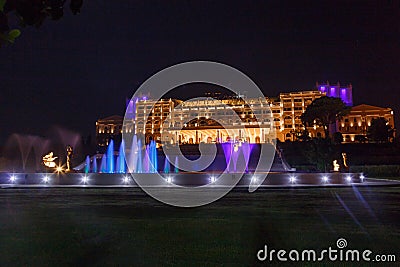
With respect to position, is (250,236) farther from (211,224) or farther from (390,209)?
(390,209)

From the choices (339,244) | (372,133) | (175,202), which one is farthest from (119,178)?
(372,133)

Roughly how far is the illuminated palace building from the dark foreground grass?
256ft

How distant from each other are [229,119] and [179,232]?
9280 cm

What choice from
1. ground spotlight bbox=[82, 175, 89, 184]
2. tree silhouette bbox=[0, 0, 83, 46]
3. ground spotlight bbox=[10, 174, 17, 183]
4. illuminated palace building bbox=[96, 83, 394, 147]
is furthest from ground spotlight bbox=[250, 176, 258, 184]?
illuminated palace building bbox=[96, 83, 394, 147]

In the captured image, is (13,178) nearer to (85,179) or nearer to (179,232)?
(85,179)

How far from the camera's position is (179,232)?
24.7 feet

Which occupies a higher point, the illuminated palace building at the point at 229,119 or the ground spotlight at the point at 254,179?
the illuminated palace building at the point at 229,119

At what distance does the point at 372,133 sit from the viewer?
7031cm

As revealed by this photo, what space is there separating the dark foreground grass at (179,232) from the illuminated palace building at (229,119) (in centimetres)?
7815

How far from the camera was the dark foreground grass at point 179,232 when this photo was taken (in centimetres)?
562

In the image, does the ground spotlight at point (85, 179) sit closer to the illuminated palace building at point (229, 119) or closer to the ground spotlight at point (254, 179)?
the ground spotlight at point (254, 179)

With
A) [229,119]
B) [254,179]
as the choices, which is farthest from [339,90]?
[254,179]

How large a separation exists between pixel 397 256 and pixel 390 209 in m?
5.72

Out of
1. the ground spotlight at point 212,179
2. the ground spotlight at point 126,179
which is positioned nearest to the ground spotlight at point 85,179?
the ground spotlight at point 126,179
